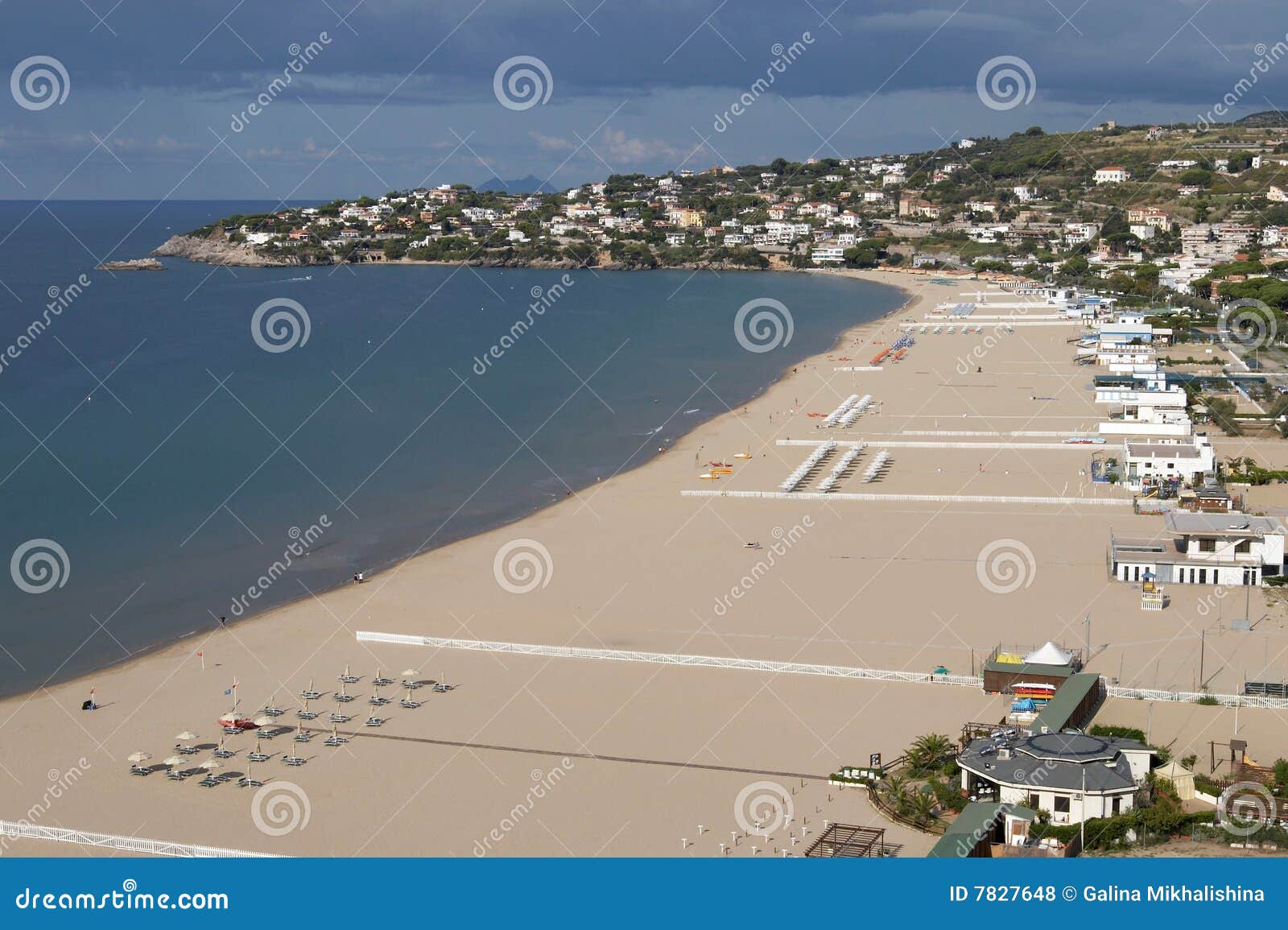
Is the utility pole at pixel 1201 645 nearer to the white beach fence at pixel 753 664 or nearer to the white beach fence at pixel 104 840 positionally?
the white beach fence at pixel 753 664

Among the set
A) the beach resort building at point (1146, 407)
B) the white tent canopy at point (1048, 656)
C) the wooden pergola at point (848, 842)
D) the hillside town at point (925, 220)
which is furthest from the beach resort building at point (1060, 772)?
the hillside town at point (925, 220)

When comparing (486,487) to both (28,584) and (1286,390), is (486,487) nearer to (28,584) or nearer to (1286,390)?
(28,584)

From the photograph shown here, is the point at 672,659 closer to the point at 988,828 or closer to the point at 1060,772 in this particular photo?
the point at 1060,772

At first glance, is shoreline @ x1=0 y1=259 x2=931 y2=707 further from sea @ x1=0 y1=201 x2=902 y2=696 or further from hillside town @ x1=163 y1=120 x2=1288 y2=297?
hillside town @ x1=163 y1=120 x2=1288 y2=297

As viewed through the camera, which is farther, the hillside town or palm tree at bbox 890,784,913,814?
the hillside town

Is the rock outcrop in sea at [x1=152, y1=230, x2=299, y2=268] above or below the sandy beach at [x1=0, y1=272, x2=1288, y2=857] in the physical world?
above

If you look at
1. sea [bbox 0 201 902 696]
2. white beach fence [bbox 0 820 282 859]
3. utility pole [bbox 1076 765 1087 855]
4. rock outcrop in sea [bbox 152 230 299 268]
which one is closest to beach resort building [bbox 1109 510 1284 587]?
utility pole [bbox 1076 765 1087 855]

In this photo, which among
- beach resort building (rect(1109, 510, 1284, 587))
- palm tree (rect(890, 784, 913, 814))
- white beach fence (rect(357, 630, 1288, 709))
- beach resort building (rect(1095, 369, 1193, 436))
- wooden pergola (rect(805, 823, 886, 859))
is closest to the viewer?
wooden pergola (rect(805, 823, 886, 859))
